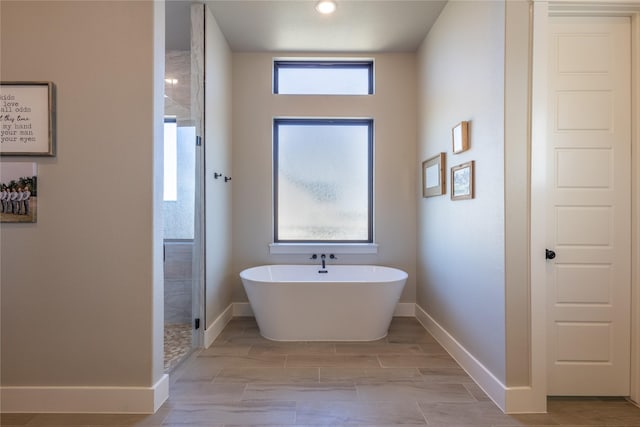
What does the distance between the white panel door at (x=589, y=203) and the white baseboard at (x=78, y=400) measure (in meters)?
2.41

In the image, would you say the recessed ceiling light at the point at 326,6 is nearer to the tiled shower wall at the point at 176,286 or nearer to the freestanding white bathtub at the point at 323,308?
the freestanding white bathtub at the point at 323,308

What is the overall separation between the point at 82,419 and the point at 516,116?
2892mm

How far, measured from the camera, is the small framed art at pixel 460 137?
223 centimetres

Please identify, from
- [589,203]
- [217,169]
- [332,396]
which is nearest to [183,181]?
[217,169]

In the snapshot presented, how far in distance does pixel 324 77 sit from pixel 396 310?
2723 mm

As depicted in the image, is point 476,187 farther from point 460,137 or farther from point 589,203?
point 589,203

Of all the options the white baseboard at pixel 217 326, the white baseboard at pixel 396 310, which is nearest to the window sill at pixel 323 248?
the white baseboard at pixel 396 310

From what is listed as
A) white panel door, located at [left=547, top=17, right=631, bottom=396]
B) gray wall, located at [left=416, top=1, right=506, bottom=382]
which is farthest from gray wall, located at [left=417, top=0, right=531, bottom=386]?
white panel door, located at [left=547, top=17, right=631, bottom=396]

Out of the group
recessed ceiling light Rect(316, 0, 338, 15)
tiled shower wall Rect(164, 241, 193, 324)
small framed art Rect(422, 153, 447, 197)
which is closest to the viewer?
recessed ceiling light Rect(316, 0, 338, 15)

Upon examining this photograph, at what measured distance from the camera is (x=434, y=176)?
286cm

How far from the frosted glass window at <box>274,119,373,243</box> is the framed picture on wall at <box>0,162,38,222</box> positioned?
2.18 m

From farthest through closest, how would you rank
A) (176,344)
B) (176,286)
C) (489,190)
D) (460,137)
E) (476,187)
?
(176,286), (176,344), (460,137), (476,187), (489,190)

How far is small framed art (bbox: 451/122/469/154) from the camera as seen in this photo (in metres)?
2.23

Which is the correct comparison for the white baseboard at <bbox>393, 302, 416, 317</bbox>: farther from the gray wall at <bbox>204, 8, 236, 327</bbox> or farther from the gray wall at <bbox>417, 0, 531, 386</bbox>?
the gray wall at <bbox>204, 8, 236, 327</bbox>
